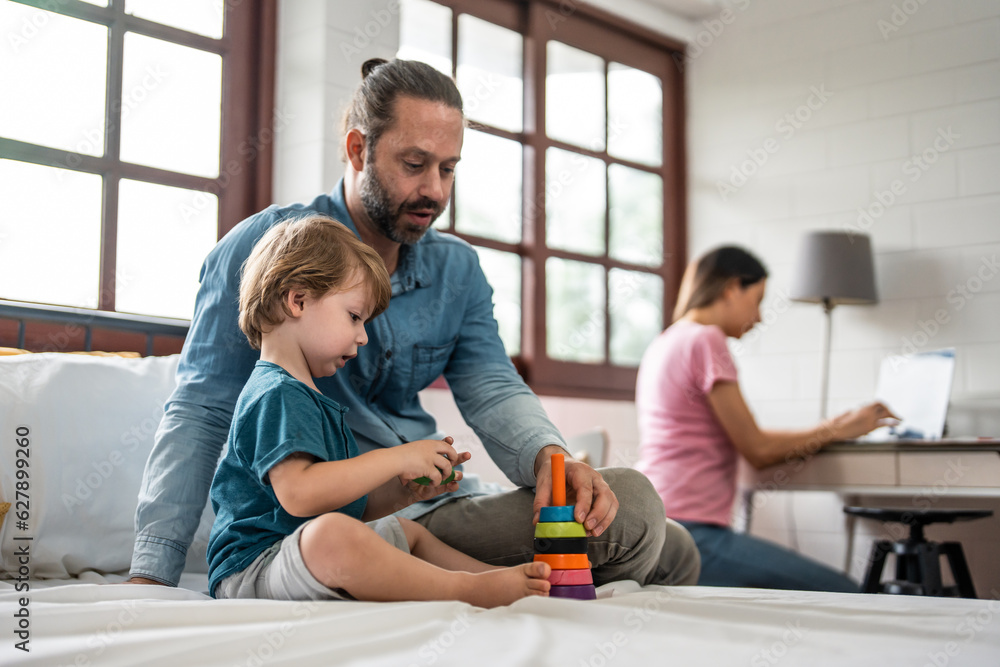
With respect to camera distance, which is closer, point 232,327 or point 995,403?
point 232,327

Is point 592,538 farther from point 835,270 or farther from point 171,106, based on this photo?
point 835,270

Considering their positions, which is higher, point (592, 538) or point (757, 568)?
→ point (592, 538)

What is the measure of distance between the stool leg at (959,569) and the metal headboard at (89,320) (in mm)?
2182

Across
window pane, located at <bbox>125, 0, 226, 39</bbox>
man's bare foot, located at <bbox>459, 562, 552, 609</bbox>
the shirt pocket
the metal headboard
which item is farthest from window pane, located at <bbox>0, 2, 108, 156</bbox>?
man's bare foot, located at <bbox>459, 562, 552, 609</bbox>

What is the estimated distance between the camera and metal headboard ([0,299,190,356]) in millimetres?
1844

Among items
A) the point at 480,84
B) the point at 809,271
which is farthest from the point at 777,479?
the point at 480,84

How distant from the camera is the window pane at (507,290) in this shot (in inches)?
129

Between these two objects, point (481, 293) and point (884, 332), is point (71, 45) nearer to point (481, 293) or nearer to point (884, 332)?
point (481, 293)

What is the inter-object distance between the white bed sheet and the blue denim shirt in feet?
0.84

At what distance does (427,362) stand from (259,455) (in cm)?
56

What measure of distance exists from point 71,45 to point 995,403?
9.76 ft

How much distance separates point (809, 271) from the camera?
3.27 m

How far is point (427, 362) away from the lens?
64.9 inches

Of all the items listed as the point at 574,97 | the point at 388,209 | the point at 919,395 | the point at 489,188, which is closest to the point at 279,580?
the point at 388,209
